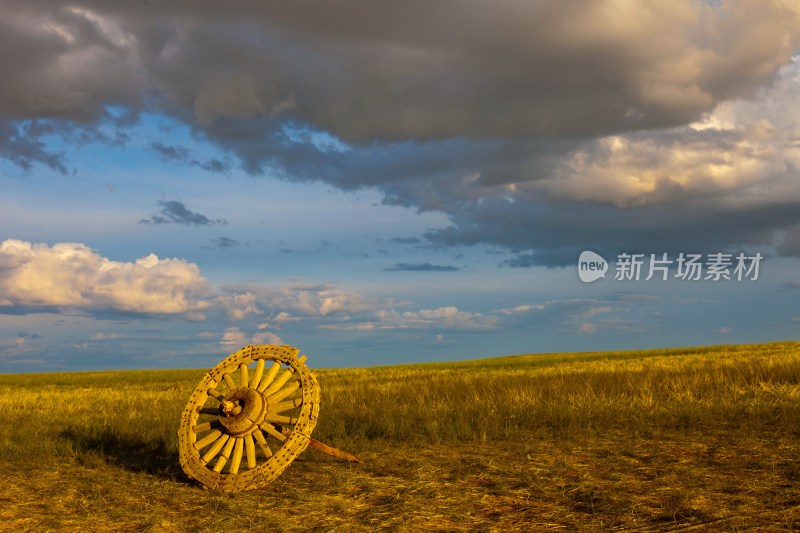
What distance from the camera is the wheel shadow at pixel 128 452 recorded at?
974cm

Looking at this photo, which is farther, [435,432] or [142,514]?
[435,432]

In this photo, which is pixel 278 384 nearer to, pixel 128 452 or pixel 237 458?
pixel 237 458

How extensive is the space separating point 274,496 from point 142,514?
1.51 meters

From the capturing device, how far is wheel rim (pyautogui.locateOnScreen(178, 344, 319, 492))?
27.0 feet

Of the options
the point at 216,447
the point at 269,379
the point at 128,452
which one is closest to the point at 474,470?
the point at 269,379

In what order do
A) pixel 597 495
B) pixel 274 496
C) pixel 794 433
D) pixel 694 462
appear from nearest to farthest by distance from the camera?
1. pixel 597 495
2. pixel 274 496
3. pixel 694 462
4. pixel 794 433

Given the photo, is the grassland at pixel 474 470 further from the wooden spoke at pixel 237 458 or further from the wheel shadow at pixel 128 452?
the wooden spoke at pixel 237 458

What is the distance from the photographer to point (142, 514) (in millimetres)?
7312

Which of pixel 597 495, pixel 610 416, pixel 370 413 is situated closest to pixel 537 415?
pixel 610 416

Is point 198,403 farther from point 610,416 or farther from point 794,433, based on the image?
point 794,433

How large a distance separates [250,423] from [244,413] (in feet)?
0.50

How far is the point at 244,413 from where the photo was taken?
8500 millimetres

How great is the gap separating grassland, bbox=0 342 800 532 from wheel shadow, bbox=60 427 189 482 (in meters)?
0.04

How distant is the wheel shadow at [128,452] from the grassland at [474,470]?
0.13 feet
